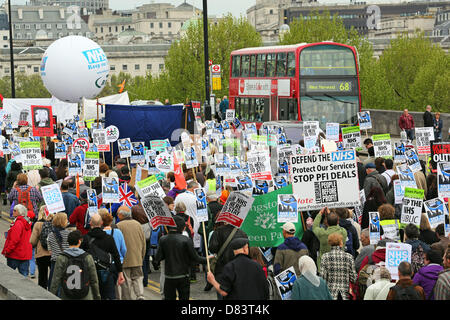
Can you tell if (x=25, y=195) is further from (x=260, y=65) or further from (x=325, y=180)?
(x=260, y=65)

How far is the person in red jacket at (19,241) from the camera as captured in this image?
13039 mm

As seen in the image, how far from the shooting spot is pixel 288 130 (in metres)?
26.1

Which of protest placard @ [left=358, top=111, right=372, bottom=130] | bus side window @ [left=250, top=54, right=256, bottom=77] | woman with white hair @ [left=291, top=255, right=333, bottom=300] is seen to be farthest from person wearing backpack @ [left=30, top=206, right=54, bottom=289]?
bus side window @ [left=250, top=54, right=256, bottom=77]

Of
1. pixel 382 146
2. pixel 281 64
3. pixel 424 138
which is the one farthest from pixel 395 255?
pixel 281 64

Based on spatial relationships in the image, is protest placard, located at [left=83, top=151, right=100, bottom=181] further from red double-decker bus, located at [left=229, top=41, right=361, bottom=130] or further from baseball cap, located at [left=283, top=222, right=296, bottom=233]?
red double-decker bus, located at [left=229, top=41, right=361, bottom=130]

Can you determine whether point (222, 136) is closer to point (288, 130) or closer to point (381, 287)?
point (288, 130)

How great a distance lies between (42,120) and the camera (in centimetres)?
2462

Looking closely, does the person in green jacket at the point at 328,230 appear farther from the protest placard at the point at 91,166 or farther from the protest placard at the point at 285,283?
the protest placard at the point at 91,166

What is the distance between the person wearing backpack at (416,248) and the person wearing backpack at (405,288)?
1.39 m

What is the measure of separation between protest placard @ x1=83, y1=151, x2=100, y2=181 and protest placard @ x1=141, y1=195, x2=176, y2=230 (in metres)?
5.02

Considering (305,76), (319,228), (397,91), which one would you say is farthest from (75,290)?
(397,91)

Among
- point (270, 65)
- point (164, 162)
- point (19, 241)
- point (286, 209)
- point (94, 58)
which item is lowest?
point (19, 241)

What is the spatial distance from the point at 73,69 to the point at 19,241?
16.1 m

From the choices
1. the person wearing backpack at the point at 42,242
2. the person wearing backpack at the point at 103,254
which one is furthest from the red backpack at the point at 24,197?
the person wearing backpack at the point at 103,254
